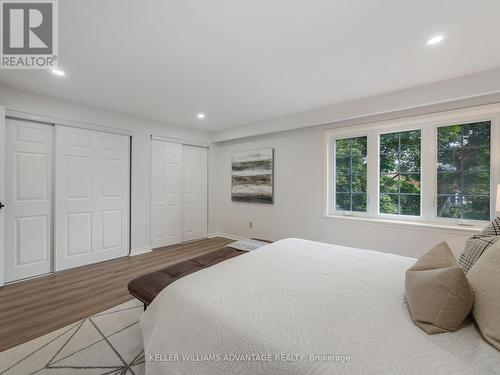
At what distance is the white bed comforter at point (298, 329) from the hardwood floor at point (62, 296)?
1305mm

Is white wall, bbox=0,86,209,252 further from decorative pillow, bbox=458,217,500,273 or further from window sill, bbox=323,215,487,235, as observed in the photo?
decorative pillow, bbox=458,217,500,273

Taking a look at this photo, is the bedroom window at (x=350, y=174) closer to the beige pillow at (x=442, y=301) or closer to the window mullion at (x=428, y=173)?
the window mullion at (x=428, y=173)

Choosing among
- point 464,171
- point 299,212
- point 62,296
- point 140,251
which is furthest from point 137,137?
point 464,171

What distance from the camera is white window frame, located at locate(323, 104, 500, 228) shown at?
8.33 feet

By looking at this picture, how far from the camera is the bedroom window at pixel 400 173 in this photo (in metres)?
3.04

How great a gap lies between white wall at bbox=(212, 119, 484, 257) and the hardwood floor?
1.75 meters

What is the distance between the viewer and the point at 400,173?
3148 millimetres

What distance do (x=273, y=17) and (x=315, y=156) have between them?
2.47 m

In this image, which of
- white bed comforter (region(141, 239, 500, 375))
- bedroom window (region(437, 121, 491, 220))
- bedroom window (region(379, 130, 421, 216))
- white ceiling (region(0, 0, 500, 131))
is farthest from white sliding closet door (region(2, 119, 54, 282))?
bedroom window (region(437, 121, 491, 220))

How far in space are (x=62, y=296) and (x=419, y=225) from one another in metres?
4.21

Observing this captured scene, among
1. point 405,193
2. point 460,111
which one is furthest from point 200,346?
point 460,111

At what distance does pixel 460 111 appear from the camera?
2.66 metres

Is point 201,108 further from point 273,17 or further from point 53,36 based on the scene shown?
point 273,17

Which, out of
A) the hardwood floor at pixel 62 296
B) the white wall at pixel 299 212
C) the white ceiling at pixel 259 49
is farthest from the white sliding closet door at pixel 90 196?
the white wall at pixel 299 212
